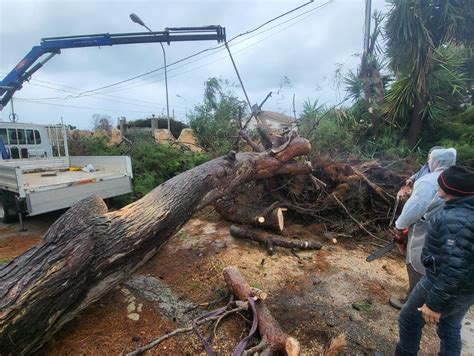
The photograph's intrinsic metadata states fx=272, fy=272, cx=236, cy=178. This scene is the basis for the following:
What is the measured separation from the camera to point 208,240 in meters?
4.42

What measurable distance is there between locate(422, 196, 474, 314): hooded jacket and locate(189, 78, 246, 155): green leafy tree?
538cm

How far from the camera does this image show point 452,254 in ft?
5.41

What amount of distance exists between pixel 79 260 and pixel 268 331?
1.62 meters

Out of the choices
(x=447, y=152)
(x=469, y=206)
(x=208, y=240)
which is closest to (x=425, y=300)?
(x=469, y=206)

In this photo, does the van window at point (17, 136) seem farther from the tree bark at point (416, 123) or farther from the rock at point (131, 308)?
the tree bark at point (416, 123)

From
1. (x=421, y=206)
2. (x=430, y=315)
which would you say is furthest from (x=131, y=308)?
(x=421, y=206)

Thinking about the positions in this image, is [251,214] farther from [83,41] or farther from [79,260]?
[83,41]

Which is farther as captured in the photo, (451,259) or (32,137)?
(32,137)

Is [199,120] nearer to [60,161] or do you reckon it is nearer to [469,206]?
[60,161]

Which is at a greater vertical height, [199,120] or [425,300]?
[199,120]

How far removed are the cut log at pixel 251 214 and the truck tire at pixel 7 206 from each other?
3860mm

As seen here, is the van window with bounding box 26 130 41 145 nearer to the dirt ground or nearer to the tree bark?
the dirt ground

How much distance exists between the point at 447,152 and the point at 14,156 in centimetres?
898

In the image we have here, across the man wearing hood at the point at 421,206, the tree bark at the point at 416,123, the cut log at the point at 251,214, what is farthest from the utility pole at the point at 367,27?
the man wearing hood at the point at 421,206
